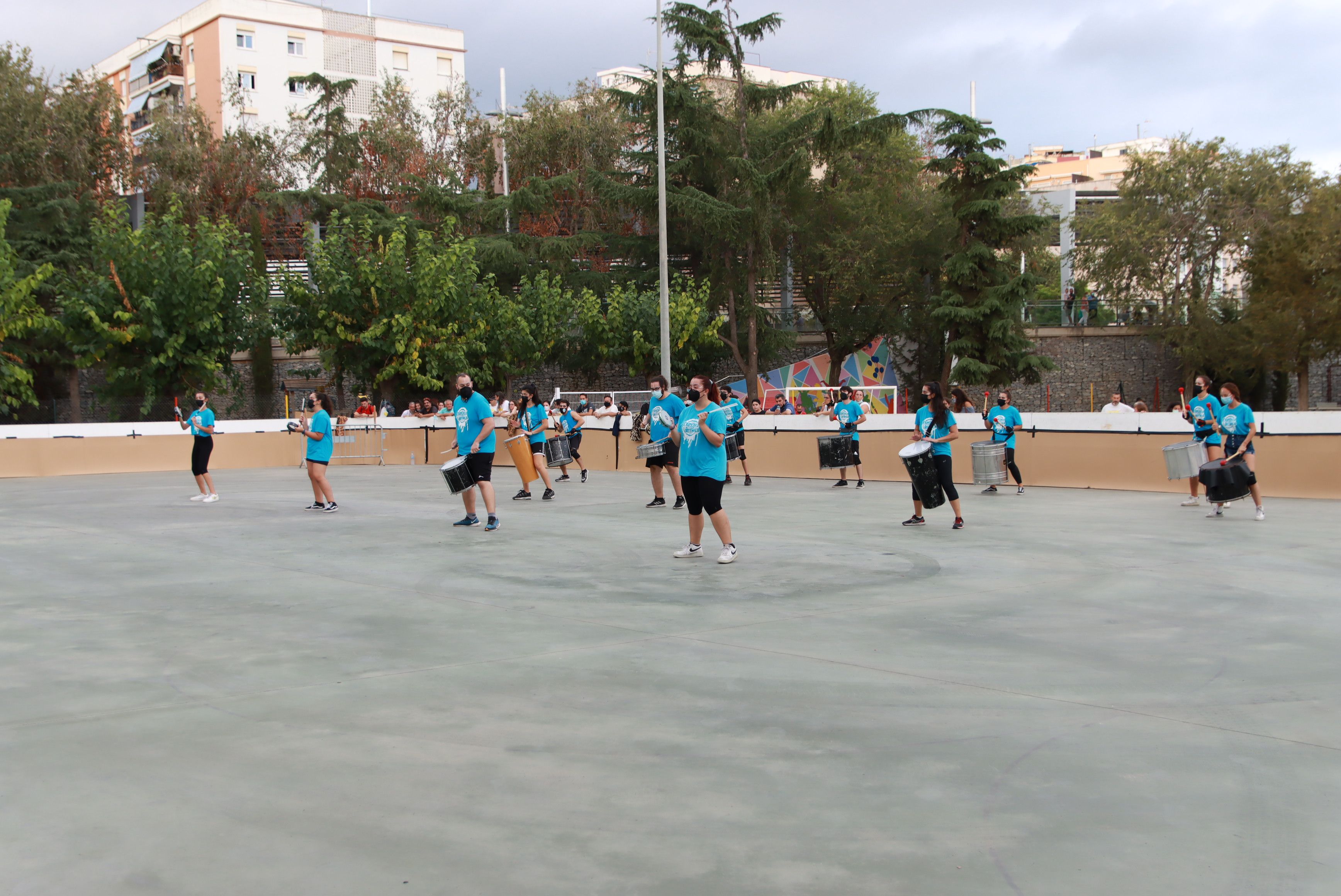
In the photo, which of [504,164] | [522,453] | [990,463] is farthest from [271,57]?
[990,463]

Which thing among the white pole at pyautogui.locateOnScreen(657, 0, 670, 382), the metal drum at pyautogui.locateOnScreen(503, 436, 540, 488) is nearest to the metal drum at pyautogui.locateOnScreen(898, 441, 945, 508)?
the metal drum at pyautogui.locateOnScreen(503, 436, 540, 488)

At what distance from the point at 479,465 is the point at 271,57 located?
61117 mm

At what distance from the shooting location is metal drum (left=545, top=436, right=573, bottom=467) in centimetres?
1772

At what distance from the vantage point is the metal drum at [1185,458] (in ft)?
48.6

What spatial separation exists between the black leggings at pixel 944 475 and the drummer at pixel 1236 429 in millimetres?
3344

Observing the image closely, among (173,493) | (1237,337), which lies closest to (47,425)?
(173,493)

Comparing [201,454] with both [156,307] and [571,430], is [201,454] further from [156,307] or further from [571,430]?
[156,307]

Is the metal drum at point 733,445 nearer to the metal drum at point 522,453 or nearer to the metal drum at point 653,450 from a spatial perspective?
the metal drum at point 653,450

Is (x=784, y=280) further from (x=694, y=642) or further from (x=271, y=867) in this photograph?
(x=271, y=867)

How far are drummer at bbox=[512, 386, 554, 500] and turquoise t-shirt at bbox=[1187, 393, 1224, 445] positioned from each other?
8.97 m

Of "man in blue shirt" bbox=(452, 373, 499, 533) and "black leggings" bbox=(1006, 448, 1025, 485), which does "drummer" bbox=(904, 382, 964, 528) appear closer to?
"black leggings" bbox=(1006, 448, 1025, 485)

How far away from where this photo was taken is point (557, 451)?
17719 mm

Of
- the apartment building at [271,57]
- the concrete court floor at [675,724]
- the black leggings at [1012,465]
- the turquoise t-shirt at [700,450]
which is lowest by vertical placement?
the concrete court floor at [675,724]

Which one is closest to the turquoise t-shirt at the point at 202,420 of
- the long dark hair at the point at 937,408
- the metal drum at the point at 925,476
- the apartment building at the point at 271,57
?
the metal drum at the point at 925,476
